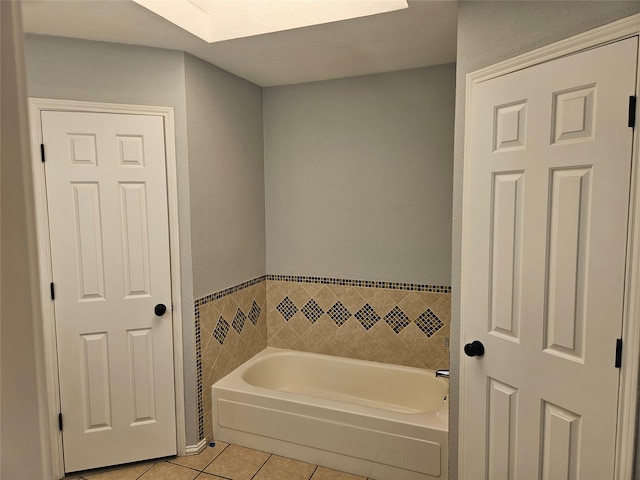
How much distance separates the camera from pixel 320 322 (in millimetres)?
3361

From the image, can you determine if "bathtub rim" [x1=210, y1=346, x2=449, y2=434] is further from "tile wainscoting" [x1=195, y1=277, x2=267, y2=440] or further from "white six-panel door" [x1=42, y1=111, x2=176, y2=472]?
"white six-panel door" [x1=42, y1=111, x2=176, y2=472]

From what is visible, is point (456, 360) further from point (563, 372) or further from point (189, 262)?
point (189, 262)

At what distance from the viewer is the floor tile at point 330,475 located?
2.48m

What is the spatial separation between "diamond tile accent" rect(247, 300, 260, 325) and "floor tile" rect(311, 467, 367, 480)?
3.91 feet

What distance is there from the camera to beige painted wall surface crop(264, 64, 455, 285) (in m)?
2.94

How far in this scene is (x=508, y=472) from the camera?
6.05 feet

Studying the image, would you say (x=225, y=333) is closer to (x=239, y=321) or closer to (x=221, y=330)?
(x=221, y=330)

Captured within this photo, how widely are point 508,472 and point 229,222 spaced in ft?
7.15

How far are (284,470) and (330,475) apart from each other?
279 millimetres

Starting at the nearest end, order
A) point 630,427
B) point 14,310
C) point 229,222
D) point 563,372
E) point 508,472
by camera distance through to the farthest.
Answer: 1. point 14,310
2. point 630,427
3. point 563,372
4. point 508,472
5. point 229,222

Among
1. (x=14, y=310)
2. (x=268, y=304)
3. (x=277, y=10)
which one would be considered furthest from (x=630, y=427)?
(x=268, y=304)

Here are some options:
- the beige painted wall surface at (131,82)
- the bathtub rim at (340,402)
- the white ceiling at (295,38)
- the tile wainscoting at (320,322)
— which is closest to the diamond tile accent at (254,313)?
the tile wainscoting at (320,322)

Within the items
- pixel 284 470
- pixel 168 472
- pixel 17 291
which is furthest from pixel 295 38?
pixel 168 472

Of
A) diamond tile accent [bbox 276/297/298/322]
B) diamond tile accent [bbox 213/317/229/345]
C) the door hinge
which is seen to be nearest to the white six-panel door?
diamond tile accent [bbox 213/317/229/345]
